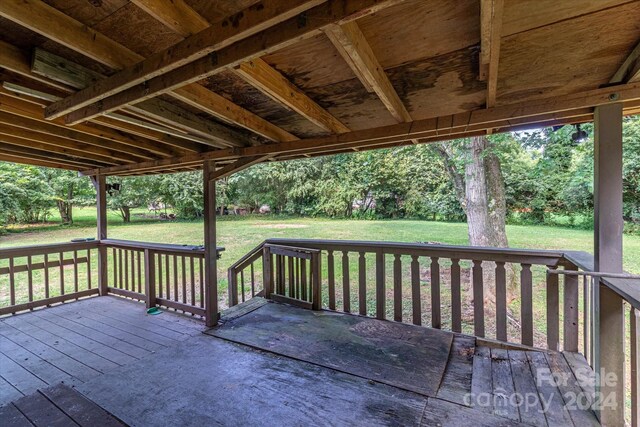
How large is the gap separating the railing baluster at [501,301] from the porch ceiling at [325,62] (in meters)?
1.32

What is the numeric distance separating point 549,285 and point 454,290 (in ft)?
2.62

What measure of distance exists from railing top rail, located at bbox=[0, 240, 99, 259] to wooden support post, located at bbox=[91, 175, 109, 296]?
0.18 metres

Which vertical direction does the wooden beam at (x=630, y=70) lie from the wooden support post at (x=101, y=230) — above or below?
above

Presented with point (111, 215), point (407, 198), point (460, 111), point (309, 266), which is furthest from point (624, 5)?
point (111, 215)

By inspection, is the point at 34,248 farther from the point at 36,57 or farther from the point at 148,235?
the point at 148,235

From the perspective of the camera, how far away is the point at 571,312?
2486mm

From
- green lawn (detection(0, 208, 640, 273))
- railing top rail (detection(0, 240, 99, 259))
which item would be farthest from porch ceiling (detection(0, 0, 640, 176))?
green lawn (detection(0, 208, 640, 273))

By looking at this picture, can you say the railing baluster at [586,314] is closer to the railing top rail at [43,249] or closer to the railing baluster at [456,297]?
the railing baluster at [456,297]

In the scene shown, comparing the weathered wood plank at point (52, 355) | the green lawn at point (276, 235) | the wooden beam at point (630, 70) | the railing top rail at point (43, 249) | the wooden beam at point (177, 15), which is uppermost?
the wooden beam at point (177, 15)

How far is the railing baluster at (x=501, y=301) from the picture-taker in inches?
109

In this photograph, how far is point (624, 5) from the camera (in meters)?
1.17

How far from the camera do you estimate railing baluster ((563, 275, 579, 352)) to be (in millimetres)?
2473

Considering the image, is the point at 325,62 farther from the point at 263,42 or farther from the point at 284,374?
the point at 284,374

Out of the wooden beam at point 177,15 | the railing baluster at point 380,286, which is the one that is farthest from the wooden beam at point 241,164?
the wooden beam at point 177,15
